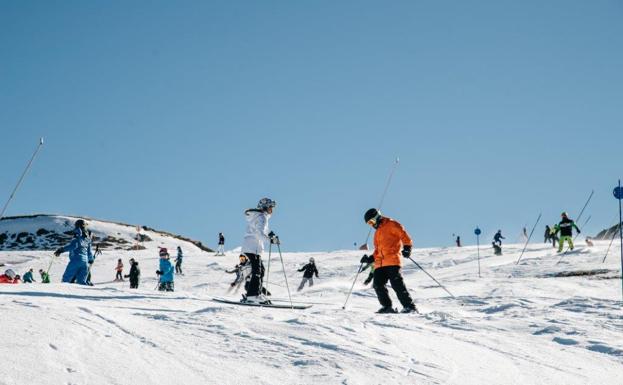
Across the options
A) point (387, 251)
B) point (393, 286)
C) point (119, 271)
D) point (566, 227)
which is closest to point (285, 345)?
point (393, 286)

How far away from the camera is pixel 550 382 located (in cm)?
382

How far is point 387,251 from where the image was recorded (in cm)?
893

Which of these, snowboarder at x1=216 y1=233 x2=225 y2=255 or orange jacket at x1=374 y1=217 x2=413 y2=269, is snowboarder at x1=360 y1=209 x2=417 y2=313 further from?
snowboarder at x1=216 y1=233 x2=225 y2=255

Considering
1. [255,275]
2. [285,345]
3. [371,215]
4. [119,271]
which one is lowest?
[285,345]

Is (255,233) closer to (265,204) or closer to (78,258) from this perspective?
(265,204)

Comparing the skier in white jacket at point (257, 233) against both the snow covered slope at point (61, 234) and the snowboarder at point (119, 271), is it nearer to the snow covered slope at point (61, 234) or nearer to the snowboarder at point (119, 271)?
the snowboarder at point (119, 271)

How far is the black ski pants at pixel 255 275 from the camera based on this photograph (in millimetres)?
8852

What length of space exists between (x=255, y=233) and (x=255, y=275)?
0.69m

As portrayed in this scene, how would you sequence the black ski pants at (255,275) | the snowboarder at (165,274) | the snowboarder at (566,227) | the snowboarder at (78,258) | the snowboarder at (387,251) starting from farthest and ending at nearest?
the snowboarder at (566,227), the snowboarder at (165,274), the snowboarder at (78,258), the black ski pants at (255,275), the snowboarder at (387,251)

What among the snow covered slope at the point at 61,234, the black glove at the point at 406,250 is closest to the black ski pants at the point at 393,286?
the black glove at the point at 406,250

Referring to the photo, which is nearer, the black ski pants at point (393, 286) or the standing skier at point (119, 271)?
the black ski pants at point (393, 286)

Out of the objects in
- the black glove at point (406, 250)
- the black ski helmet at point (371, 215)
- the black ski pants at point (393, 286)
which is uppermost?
the black ski helmet at point (371, 215)

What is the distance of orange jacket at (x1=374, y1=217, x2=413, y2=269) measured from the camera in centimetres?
890

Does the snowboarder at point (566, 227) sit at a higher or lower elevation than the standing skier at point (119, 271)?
higher
